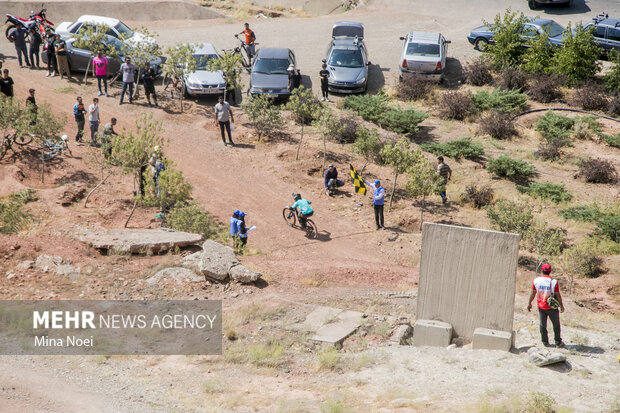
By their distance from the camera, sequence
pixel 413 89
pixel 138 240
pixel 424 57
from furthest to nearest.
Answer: pixel 424 57 → pixel 413 89 → pixel 138 240

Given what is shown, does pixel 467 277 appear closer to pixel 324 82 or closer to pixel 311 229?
pixel 311 229

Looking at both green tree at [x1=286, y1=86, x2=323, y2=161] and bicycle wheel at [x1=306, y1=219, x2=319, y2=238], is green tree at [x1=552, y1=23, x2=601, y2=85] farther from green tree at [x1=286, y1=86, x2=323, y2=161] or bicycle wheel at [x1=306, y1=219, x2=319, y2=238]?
bicycle wheel at [x1=306, y1=219, x2=319, y2=238]

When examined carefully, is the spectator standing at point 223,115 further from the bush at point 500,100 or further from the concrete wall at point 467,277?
the concrete wall at point 467,277

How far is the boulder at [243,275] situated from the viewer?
1296 cm

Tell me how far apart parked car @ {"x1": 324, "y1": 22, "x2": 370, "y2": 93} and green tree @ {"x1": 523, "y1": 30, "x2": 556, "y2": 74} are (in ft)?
22.7

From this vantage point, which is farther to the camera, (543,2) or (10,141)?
(543,2)

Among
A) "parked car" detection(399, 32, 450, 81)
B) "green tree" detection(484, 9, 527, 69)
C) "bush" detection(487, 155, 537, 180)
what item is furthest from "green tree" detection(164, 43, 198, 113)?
"green tree" detection(484, 9, 527, 69)

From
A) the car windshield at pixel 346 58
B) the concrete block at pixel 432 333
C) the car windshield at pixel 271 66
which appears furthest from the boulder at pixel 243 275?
the car windshield at pixel 346 58

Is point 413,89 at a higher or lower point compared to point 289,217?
higher

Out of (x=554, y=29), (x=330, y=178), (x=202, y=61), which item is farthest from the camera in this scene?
(x=554, y=29)

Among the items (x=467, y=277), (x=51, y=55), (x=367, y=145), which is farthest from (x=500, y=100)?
(x=51, y=55)

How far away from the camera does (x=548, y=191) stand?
19422mm

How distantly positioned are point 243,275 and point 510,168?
1083cm

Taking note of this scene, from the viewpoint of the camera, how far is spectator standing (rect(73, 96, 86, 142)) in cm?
1984
